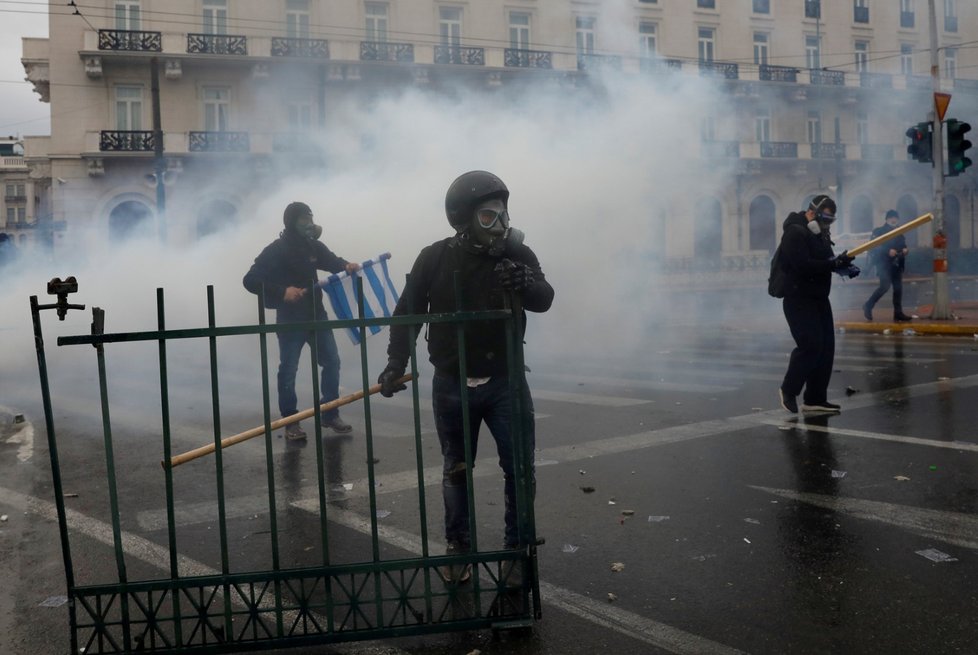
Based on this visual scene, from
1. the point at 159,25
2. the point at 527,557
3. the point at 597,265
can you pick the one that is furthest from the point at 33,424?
the point at 159,25

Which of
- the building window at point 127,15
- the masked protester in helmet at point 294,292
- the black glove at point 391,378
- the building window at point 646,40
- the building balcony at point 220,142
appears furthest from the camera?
the building balcony at point 220,142

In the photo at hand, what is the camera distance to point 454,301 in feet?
12.6

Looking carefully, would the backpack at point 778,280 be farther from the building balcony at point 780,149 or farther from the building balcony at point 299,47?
the building balcony at point 299,47

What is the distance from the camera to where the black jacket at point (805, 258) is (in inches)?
282

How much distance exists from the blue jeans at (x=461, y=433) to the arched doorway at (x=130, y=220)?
1093 inches

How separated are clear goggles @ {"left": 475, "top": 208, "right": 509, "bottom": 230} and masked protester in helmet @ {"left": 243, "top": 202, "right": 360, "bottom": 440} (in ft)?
12.3

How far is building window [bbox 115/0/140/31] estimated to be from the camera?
94.3ft

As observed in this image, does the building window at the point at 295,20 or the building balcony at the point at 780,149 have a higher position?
the building window at the point at 295,20

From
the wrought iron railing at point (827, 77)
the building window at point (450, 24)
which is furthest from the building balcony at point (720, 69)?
the building window at point (450, 24)

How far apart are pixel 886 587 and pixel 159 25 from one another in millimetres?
29796

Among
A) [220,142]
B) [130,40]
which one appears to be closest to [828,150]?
[220,142]

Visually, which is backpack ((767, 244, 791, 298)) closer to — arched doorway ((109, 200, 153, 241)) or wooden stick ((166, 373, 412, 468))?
wooden stick ((166, 373, 412, 468))

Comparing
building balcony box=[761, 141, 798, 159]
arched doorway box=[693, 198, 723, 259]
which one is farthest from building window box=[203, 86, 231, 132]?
building balcony box=[761, 141, 798, 159]

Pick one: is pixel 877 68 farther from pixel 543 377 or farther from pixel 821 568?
pixel 821 568
